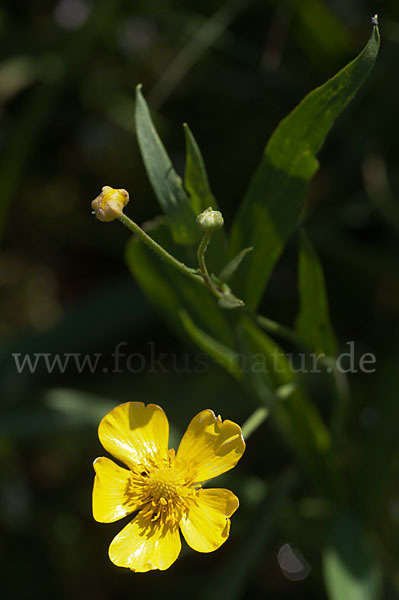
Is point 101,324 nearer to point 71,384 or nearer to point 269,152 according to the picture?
point 71,384

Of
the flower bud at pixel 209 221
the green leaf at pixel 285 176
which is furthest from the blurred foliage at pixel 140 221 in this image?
the flower bud at pixel 209 221

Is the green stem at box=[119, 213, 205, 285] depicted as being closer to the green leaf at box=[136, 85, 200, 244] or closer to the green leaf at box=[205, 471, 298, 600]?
the green leaf at box=[136, 85, 200, 244]

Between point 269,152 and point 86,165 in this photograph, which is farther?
point 86,165

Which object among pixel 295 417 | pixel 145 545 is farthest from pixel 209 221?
pixel 295 417

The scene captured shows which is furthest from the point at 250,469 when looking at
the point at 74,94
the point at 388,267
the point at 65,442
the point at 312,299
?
the point at 74,94

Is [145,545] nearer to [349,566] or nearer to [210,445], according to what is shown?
[210,445]

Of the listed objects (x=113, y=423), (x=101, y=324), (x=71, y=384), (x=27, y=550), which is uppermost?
(x=113, y=423)
